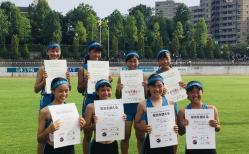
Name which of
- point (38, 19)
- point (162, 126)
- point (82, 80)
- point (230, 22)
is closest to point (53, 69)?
point (82, 80)

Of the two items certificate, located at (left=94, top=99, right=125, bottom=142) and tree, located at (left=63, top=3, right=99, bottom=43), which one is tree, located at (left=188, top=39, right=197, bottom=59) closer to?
tree, located at (left=63, top=3, right=99, bottom=43)

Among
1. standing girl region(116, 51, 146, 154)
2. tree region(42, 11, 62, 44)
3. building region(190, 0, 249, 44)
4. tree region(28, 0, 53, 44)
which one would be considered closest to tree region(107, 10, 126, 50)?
tree region(42, 11, 62, 44)

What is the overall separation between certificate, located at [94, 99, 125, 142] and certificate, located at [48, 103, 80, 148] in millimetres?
514

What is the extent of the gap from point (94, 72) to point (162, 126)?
96.1 inches

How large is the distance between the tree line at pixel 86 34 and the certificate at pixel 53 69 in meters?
72.9

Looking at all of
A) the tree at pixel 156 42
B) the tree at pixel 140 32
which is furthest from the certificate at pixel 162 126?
the tree at pixel 156 42

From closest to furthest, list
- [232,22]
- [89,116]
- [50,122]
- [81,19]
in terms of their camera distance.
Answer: [50,122] < [89,116] < [81,19] < [232,22]

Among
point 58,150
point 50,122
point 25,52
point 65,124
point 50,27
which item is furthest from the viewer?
point 50,27

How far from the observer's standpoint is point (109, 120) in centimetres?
672

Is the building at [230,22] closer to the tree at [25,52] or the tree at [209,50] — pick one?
the tree at [209,50]

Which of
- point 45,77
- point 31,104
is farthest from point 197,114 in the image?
point 31,104

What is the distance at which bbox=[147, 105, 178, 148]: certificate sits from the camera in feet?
21.3

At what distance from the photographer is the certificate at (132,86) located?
8672 millimetres

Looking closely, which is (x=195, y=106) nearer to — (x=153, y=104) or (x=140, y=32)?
(x=153, y=104)
